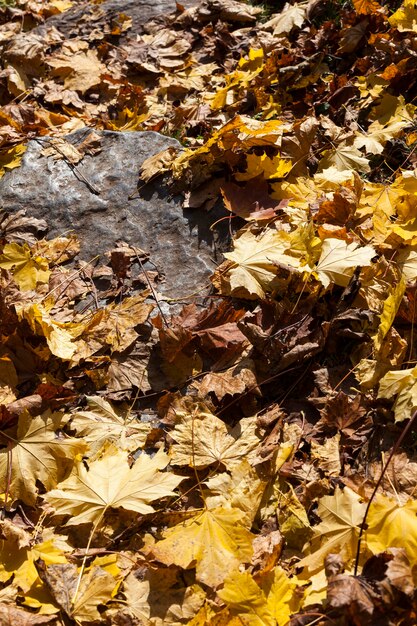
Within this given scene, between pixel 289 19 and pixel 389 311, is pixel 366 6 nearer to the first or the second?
pixel 289 19

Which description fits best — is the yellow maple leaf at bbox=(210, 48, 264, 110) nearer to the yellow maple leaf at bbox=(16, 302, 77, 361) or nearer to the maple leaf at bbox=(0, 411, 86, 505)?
the yellow maple leaf at bbox=(16, 302, 77, 361)

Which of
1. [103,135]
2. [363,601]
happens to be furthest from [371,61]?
[363,601]

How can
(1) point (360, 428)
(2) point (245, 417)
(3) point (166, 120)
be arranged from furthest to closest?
(3) point (166, 120), (2) point (245, 417), (1) point (360, 428)

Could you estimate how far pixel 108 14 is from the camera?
14.7ft

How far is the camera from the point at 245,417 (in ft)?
6.83

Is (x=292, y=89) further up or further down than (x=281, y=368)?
further up

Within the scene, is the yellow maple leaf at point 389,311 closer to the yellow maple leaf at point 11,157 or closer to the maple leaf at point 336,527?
the maple leaf at point 336,527

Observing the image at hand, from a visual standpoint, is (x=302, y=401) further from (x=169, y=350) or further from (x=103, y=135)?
(x=103, y=135)

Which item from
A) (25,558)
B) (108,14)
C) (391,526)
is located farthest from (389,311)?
(108,14)

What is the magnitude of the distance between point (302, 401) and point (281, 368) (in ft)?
0.45

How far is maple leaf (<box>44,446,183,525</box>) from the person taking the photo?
1.78 metres

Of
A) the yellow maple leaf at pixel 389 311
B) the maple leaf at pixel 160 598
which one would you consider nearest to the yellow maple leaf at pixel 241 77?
the yellow maple leaf at pixel 389 311

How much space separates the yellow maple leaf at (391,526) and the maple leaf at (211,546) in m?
0.35

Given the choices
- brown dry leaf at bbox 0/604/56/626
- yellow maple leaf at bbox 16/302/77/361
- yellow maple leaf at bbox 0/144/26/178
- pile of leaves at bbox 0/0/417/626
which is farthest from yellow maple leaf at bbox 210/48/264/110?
brown dry leaf at bbox 0/604/56/626
